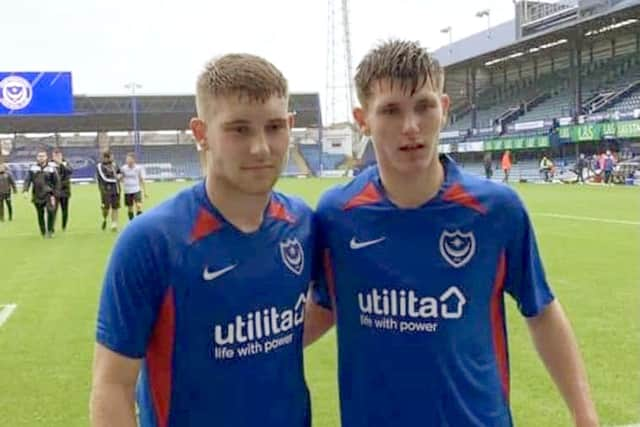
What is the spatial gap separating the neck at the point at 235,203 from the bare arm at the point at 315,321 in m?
0.49

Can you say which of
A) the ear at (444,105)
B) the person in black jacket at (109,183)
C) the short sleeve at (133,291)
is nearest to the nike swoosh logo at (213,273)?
the short sleeve at (133,291)

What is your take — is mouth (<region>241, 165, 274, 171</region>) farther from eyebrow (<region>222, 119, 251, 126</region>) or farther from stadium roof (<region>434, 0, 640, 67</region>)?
stadium roof (<region>434, 0, 640, 67</region>)

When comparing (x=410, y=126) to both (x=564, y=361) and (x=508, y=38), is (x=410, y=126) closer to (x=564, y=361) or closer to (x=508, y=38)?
(x=564, y=361)

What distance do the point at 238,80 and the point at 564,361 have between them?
1196 mm

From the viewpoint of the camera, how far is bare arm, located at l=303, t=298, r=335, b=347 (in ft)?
7.58

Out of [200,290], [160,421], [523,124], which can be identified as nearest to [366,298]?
[200,290]

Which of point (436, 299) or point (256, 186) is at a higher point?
point (256, 186)

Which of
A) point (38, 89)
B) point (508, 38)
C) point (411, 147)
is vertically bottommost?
point (411, 147)

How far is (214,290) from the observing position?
5.89ft

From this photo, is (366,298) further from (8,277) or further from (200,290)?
(8,277)

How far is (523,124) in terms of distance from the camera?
4091cm

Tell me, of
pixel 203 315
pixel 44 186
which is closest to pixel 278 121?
pixel 203 315

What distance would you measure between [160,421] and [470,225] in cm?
98

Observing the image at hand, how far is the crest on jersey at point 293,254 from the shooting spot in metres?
1.94
